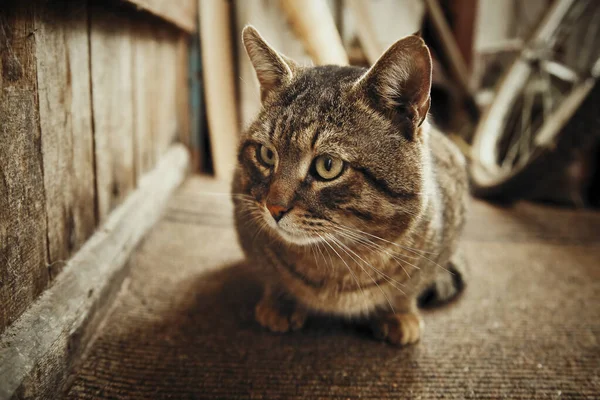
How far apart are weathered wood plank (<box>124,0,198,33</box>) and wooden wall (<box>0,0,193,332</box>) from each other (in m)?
0.07

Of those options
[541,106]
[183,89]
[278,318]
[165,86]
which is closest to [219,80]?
[183,89]

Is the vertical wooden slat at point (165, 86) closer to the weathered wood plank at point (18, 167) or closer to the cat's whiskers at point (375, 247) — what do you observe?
the weathered wood plank at point (18, 167)

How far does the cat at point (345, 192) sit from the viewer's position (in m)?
0.92

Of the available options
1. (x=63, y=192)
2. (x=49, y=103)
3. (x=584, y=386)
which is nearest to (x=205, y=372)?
(x=63, y=192)

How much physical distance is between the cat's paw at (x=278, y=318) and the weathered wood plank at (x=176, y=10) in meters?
0.85

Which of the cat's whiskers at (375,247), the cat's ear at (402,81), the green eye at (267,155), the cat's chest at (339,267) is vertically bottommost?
the cat's chest at (339,267)

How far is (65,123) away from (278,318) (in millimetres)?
683

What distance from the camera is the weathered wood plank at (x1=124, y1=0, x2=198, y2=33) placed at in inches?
50.5

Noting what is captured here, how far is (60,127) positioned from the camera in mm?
928

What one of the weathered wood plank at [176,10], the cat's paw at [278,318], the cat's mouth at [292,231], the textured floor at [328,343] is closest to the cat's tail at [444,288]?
the textured floor at [328,343]

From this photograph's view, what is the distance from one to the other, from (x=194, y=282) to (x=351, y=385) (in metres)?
0.59

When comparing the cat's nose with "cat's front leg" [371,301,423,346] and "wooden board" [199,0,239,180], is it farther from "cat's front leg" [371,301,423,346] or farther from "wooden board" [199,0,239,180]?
"wooden board" [199,0,239,180]

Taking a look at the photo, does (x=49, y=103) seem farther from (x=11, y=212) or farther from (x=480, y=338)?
(x=480, y=338)

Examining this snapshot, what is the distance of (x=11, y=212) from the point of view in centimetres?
76
